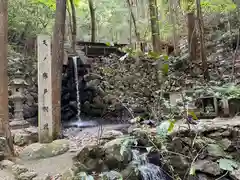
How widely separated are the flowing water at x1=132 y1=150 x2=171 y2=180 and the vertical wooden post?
93.6 inches

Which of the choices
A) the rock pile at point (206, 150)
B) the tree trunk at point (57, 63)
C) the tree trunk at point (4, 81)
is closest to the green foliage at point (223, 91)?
the rock pile at point (206, 150)

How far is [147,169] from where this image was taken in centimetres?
480

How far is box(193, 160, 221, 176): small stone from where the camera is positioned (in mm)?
4570

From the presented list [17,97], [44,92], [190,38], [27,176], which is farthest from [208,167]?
[190,38]

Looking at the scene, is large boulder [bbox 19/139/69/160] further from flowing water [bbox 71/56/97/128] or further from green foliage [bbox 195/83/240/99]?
green foliage [bbox 195/83/240/99]

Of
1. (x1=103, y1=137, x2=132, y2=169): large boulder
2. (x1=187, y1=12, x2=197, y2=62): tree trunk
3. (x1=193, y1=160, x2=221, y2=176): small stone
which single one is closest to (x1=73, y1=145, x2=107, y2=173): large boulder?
(x1=103, y1=137, x2=132, y2=169): large boulder

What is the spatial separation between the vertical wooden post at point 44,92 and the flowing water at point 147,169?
7.80 feet

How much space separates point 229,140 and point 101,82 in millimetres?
7184

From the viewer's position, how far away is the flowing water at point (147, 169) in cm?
468

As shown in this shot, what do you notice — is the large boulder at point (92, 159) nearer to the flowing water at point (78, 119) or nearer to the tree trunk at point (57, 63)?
the tree trunk at point (57, 63)

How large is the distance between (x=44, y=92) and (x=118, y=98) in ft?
9.31

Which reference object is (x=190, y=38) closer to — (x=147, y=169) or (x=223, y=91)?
(x=223, y=91)

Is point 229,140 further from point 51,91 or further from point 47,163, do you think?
point 51,91

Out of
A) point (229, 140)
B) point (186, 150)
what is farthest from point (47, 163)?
point (229, 140)
